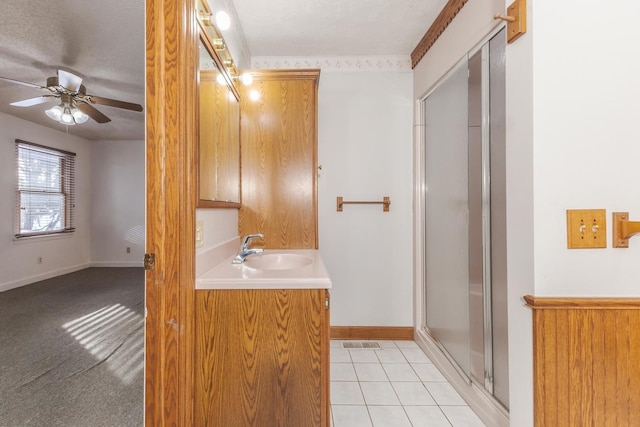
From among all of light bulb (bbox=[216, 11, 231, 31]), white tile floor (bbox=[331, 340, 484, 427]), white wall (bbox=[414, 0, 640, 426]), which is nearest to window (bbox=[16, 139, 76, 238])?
light bulb (bbox=[216, 11, 231, 31])

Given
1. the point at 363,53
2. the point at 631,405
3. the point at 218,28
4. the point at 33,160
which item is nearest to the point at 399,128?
the point at 363,53

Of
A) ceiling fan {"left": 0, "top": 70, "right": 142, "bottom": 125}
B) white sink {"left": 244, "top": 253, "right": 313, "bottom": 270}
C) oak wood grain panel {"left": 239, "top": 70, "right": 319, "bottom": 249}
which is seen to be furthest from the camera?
ceiling fan {"left": 0, "top": 70, "right": 142, "bottom": 125}

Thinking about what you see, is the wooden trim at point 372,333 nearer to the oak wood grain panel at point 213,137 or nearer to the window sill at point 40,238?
the oak wood grain panel at point 213,137

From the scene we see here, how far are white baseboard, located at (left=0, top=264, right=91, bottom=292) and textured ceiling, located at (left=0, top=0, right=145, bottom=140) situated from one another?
2311 millimetres

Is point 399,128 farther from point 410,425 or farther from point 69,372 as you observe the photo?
point 69,372

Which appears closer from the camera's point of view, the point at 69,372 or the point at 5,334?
the point at 69,372

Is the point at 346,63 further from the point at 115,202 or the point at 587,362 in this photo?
the point at 115,202

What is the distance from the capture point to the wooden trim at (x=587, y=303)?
962 mm

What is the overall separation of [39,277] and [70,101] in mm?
3060

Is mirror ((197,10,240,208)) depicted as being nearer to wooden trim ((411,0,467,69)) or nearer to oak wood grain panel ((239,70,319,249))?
oak wood grain panel ((239,70,319,249))

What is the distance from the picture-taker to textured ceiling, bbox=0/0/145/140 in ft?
6.46

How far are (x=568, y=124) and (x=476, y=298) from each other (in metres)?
1.02

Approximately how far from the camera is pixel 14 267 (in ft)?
12.6

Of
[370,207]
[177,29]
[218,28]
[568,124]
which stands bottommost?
[370,207]
